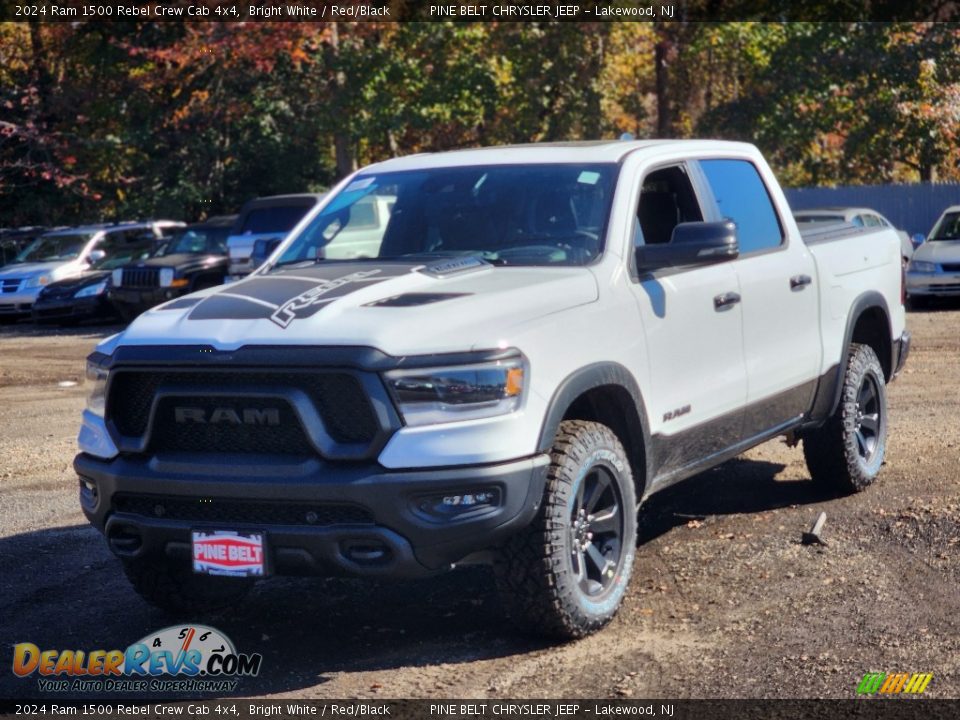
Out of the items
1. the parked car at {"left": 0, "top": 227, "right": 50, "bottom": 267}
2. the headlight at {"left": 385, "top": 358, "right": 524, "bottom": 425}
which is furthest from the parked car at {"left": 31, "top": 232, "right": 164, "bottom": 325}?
the headlight at {"left": 385, "top": 358, "right": 524, "bottom": 425}

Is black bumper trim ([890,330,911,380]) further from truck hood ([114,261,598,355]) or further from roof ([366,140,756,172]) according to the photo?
truck hood ([114,261,598,355])

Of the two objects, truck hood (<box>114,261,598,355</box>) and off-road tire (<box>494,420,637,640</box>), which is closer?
truck hood (<box>114,261,598,355</box>)

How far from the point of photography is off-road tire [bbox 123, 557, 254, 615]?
221 inches

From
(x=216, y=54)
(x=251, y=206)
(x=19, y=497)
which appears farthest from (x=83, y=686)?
(x=216, y=54)

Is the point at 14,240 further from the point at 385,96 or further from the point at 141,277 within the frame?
the point at 385,96

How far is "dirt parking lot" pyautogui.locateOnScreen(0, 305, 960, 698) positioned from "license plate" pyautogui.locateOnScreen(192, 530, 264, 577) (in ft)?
1.46

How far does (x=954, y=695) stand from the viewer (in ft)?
14.8

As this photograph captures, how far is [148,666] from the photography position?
5.20 metres

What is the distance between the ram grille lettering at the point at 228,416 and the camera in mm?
4762

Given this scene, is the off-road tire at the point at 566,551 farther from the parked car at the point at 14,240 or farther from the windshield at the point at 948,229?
the parked car at the point at 14,240

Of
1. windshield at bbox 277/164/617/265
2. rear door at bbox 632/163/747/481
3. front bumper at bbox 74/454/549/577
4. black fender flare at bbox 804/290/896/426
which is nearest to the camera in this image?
front bumper at bbox 74/454/549/577

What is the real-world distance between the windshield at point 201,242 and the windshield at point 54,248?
2931mm

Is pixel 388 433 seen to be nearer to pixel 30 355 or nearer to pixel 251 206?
pixel 30 355

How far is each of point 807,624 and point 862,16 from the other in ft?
81.6
